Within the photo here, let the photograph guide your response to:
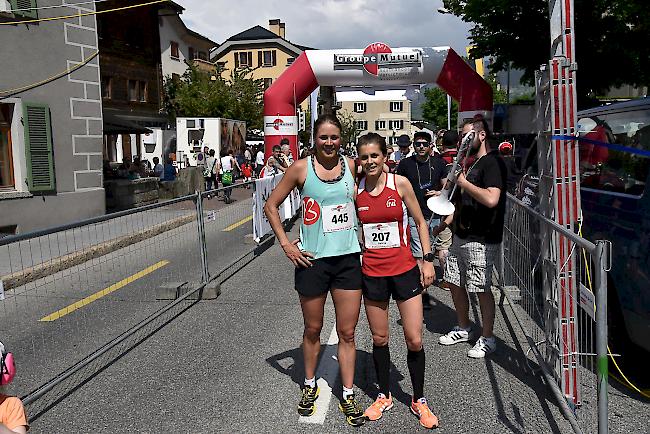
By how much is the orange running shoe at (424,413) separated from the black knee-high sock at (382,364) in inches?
8.7

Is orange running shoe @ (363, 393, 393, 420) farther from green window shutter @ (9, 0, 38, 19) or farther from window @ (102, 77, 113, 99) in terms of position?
window @ (102, 77, 113, 99)

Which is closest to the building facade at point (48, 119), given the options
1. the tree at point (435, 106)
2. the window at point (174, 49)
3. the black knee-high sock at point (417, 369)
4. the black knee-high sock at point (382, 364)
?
the black knee-high sock at point (382, 364)

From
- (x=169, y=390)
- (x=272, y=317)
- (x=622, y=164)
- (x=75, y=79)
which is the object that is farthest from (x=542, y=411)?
(x=75, y=79)

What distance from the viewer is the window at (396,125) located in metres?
95.2

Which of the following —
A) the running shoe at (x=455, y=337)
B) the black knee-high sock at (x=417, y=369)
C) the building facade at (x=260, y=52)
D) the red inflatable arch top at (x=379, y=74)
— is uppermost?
the building facade at (x=260, y=52)

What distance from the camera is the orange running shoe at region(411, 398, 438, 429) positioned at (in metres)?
3.97

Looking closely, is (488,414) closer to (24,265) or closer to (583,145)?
(583,145)

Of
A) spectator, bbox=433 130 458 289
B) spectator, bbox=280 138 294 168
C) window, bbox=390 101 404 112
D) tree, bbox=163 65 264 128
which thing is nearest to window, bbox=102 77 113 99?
tree, bbox=163 65 264 128

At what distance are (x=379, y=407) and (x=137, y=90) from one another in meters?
35.8

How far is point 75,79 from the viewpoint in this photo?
45.2 feet

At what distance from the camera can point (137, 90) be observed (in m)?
36.9

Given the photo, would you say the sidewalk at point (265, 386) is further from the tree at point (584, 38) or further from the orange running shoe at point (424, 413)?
the tree at point (584, 38)

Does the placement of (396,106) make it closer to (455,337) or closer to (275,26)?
(275,26)

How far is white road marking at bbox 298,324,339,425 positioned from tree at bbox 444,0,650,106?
13.8 metres
